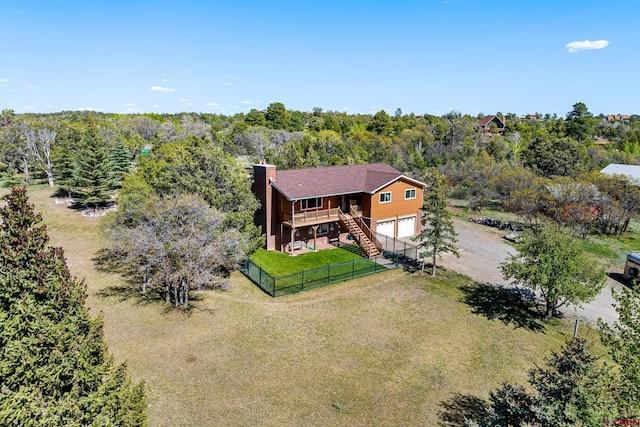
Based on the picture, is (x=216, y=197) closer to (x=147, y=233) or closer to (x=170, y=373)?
(x=147, y=233)

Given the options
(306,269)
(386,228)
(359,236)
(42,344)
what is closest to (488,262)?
(386,228)

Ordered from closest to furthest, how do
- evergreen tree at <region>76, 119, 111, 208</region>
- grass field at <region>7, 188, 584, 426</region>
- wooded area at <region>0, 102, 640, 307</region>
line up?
grass field at <region>7, 188, 584, 426</region> → wooded area at <region>0, 102, 640, 307</region> → evergreen tree at <region>76, 119, 111, 208</region>

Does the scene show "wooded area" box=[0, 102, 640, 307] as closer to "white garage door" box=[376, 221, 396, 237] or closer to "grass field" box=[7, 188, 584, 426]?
"grass field" box=[7, 188, 584, 426]

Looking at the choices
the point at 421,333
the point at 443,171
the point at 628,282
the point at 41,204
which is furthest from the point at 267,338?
the point at 443,171

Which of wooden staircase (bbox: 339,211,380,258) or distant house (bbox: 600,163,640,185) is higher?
distant house (bbox: 600,163,640,185)

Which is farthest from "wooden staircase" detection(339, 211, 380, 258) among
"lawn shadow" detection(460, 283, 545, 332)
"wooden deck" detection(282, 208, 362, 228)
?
"lawn shadow" detection(460, 283, 545, 332)

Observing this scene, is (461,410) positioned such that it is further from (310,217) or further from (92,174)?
(92,174)

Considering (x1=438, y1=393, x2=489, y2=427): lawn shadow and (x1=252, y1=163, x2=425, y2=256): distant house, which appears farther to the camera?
(x1=252, y1=163, x2=425, y2=256): distant house
